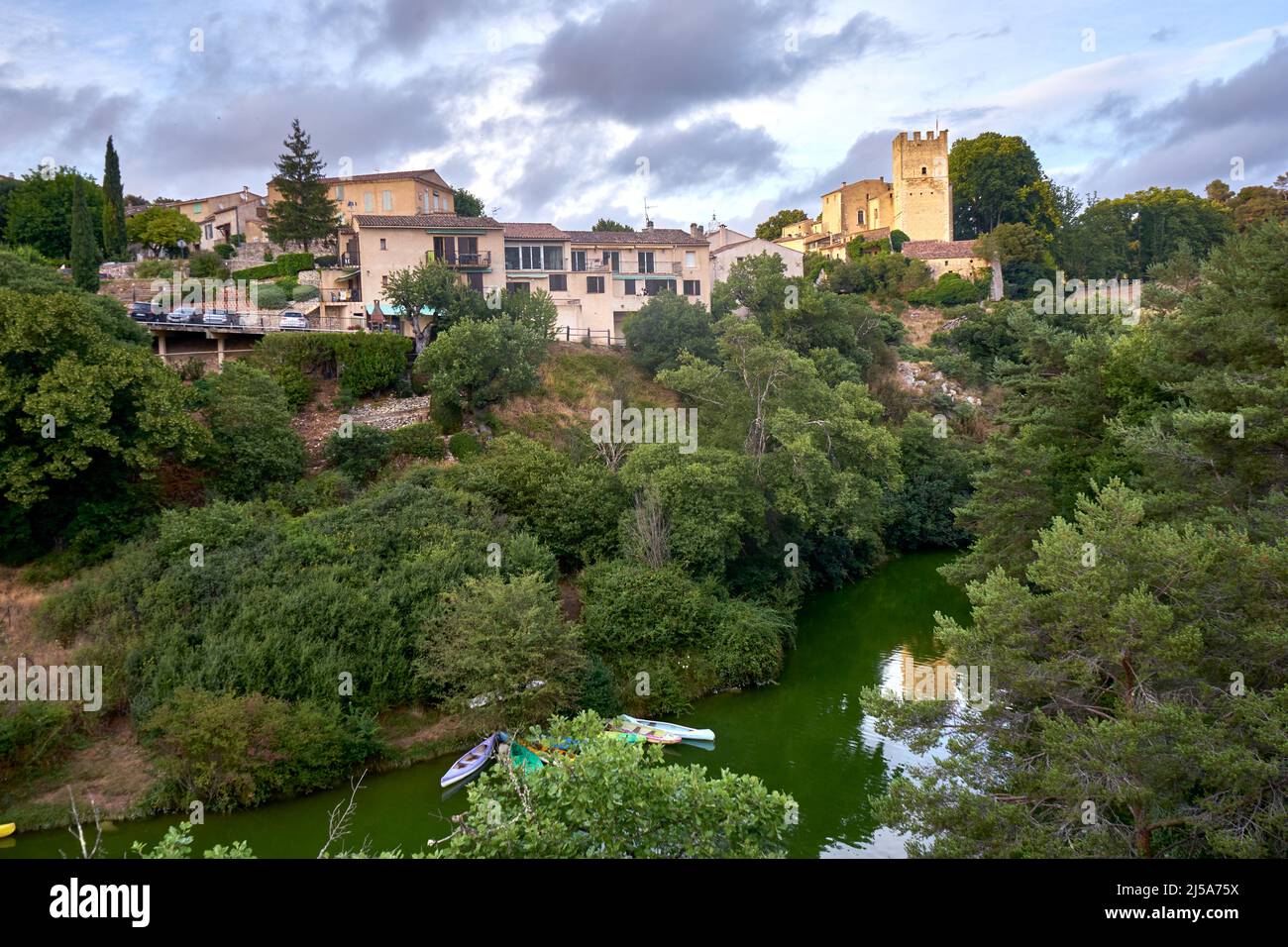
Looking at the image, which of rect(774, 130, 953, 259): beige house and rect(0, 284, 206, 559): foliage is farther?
rect(774, 130, 953, 259): beige house

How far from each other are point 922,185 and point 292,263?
147 ft

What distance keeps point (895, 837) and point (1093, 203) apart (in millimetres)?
72703

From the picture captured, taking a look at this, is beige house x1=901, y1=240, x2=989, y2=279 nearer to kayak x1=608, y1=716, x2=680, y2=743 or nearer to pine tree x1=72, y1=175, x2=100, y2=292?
pine tree x1=72, y1=175, x2=100, y2=292

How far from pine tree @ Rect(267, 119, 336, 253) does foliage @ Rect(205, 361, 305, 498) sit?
2204 centimetres

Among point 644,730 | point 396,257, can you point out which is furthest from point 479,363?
point 644,730

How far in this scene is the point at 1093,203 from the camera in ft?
244

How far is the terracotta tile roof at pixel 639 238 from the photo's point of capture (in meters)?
45.9

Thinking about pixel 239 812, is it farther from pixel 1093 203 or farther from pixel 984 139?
pixel 1093 203

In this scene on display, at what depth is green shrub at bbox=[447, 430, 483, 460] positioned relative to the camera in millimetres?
30766

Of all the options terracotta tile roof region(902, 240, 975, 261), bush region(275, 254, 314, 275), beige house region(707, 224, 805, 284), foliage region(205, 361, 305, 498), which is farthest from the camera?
terracotta tile roof region(902, 240, 975, 261)

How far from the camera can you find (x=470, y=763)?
62.4ft

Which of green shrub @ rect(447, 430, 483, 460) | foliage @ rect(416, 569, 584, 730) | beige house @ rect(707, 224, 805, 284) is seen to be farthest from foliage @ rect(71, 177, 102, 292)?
beige house @ rect(707, 224, 805, 284)

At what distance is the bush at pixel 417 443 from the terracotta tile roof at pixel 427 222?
43.9ft
